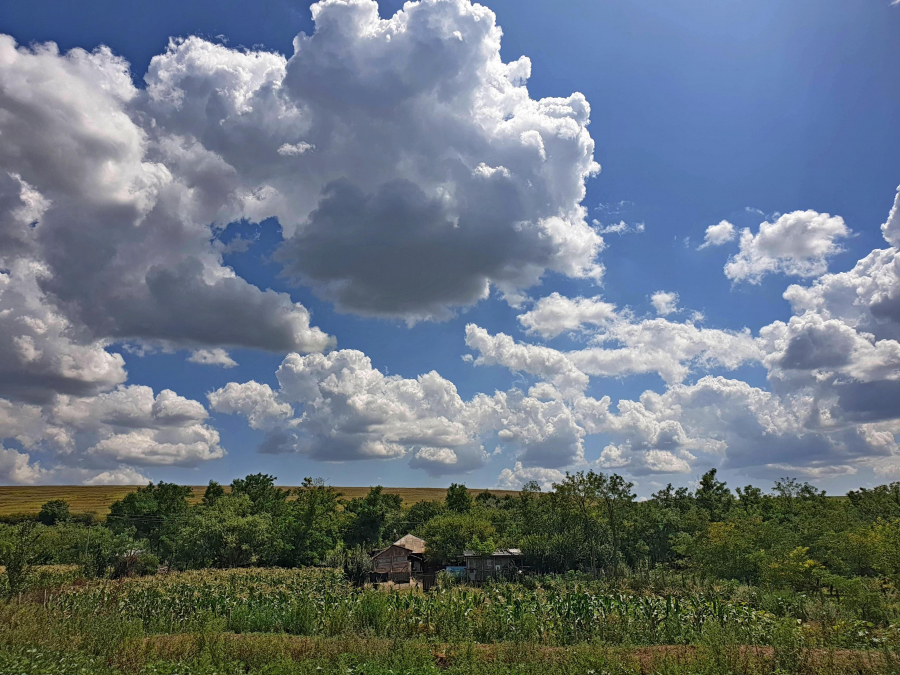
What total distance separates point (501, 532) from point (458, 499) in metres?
18.2

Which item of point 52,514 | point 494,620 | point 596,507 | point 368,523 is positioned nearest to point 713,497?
point 596,507

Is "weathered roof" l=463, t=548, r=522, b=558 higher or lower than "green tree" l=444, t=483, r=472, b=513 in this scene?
lower

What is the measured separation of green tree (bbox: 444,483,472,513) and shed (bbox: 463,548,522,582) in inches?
1115

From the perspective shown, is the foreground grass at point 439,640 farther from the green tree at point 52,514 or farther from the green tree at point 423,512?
the green tree at point 52,514

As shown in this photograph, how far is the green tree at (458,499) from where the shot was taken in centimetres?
8538

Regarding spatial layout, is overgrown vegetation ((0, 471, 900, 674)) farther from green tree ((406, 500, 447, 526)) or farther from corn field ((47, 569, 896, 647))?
green tree ((406, 500, 447, 526))

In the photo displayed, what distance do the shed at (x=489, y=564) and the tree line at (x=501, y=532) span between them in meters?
1.56

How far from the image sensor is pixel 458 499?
282ft

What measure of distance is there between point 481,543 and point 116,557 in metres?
39.1

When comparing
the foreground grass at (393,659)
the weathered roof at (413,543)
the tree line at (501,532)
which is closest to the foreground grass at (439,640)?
the foreground grass at (393,659)

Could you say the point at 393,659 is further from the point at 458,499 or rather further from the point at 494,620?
the point at 458,499

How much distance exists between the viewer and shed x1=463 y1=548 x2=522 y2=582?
5512 cm

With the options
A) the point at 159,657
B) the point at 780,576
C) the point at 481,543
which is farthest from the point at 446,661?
the point at 481,543

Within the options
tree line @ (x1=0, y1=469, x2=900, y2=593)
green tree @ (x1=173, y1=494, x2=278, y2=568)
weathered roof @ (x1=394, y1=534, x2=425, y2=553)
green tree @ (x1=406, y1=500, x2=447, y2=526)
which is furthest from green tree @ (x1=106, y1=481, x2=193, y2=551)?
green tree @ (x1=406, y1=500, x2=447, y2=526)
